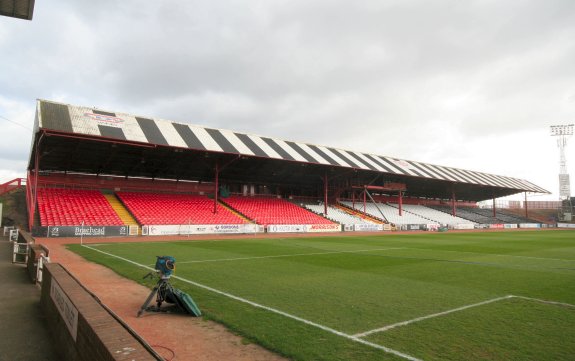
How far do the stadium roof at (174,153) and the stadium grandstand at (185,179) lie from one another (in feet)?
0.37

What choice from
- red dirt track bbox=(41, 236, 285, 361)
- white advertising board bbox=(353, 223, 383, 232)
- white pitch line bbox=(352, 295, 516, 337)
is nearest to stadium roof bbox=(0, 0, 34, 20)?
red dirt track bbox=(41, 236, 285, 361)

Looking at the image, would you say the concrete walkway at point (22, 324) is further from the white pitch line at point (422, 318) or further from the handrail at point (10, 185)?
the handrail at point (10, 185)

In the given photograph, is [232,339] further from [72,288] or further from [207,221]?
[207,221]

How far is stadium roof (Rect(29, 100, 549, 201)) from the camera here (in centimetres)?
2859

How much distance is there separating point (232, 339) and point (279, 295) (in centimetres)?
316

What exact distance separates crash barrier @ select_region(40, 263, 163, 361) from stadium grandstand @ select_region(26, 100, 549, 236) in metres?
23.1

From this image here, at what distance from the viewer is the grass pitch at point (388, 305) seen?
17.8 feet

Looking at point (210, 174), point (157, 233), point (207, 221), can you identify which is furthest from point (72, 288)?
point (210, 174)

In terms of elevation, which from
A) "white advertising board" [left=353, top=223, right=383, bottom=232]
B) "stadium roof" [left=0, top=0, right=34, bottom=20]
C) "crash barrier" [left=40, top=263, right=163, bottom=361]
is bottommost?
"white advertising board" [left=353, top=223, right=383, bottom=232]

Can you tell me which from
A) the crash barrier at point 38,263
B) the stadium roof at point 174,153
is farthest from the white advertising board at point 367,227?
the crash barrier at point 38,263

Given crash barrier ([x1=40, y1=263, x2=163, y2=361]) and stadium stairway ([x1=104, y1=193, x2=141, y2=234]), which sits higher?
stadium stairway ([x1=104, y1=193, x2=141, y2=234])

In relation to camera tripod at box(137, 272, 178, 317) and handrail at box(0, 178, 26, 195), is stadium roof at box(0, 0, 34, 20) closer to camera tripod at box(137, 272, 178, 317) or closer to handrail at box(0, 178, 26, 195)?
camera tripod at box(137, 272, 178, 317)

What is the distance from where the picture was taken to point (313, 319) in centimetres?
688

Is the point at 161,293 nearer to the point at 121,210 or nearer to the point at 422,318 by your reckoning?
the point at 422,318
